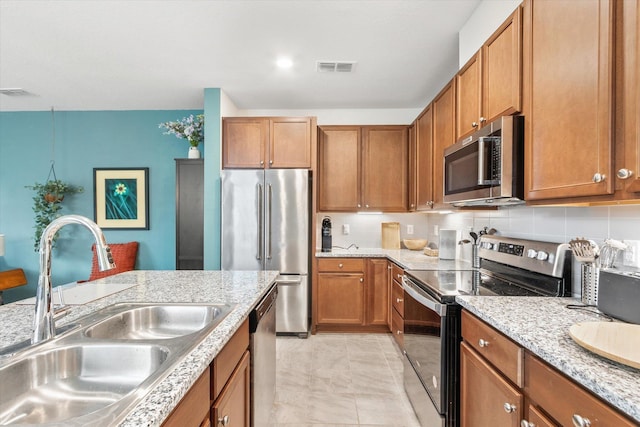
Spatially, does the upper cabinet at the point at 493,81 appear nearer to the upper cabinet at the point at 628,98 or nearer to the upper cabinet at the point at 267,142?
the upper cabinet at the point at 628,98

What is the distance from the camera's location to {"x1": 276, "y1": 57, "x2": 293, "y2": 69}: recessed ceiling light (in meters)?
2.73

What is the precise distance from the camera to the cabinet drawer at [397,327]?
283cm

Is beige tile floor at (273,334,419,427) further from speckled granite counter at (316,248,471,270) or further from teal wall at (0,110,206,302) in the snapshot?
teal wall at (0,110,206,302)

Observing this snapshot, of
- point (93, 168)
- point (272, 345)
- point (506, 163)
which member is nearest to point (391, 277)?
point (272, 345)

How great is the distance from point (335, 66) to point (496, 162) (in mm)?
1835

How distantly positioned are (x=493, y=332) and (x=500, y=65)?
4.42 feet

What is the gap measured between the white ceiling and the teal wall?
0.33 metres

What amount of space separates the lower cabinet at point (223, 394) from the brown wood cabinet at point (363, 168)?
2466 mm

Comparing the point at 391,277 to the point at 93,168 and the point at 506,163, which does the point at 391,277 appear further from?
the point at 93,168

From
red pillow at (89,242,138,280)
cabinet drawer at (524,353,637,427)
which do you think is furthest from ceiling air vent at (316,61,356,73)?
red pillow at (89,242,138,280)

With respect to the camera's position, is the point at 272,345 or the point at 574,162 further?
the point at 272,345

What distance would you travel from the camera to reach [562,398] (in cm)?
85

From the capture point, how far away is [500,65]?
1638 millimetres

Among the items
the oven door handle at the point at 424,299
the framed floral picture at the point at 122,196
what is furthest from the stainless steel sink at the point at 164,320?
the framed floral picture at the point at 122,196
